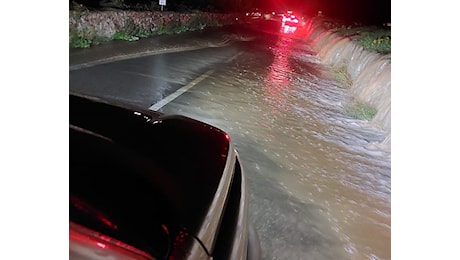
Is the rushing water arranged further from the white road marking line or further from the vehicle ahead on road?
the vehicle ahead on road

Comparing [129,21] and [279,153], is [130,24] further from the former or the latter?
[279,153]

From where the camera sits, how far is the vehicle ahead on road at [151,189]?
41.9 inches

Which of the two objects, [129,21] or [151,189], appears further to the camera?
[129,21]

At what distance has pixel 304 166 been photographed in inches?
150

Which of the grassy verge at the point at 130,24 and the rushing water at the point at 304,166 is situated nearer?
the rushing water at the point at 304,166

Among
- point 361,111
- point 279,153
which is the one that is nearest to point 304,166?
point 279,153

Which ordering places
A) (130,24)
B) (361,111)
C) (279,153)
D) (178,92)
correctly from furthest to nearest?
(130,24)
(361,111)
(178,92)
(279,153)

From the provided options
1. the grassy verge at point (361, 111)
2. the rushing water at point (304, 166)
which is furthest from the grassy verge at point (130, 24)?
the grassy verge at point (361, 111)

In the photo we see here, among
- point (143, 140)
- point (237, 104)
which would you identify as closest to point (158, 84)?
point (237, 104)

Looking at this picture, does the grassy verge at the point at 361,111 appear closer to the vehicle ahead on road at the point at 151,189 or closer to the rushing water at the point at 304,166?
the rushing water at the point at 304,166

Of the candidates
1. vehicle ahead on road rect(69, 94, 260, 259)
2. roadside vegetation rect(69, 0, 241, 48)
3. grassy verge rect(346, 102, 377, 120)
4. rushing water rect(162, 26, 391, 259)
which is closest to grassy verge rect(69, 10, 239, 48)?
roadside vegetation rect(69, 0, 241, 48)

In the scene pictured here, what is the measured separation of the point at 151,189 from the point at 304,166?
2.66 m

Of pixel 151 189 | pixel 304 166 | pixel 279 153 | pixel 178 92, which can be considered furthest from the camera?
pixel 178 92
